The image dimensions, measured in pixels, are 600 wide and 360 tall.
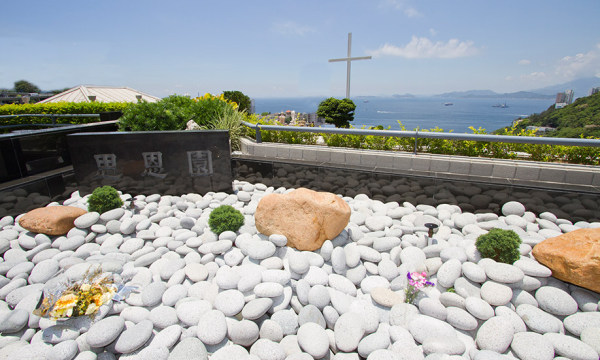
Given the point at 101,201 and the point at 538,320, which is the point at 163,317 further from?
the point at 538,320

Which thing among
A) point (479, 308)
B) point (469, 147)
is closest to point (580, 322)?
point (479, 308)

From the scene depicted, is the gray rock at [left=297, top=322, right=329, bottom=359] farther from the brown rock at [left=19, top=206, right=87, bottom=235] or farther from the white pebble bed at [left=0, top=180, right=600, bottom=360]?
the brown rock at [left=19, top=206, right=87, bottom=235]

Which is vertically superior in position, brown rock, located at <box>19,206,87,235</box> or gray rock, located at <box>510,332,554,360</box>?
brown rock, located at <box>19,206,87,235</box>

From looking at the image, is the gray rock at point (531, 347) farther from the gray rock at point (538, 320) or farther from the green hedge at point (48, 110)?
the green hedge at point (48, 110)

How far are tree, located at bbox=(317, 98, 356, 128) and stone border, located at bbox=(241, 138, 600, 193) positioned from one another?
35.5ft

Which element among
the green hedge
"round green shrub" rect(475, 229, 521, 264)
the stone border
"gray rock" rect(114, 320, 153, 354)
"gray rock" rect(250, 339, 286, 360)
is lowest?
"gray rock" rect(250, 339, 286, 360)

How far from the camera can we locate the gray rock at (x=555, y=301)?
2.75 m

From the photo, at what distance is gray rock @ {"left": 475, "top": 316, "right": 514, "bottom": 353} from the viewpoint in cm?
245

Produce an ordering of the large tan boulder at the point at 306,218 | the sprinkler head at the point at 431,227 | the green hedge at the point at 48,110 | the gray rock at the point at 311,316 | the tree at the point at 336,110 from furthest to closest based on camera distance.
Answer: the tree at the point at 336,110 < the green hedge at the point at 48,110 < the sprinkler head at the point at 431,227 < the large tan boulder at the point at 306,218 < the gray rock at the point at 311,316

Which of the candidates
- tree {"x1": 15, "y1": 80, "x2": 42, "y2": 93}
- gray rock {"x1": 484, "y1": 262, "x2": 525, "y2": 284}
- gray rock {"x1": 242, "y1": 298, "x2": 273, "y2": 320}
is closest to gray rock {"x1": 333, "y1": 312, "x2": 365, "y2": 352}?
gray rock {"x1": 242, "y1": 298, "x2": 273, "y2": 320}

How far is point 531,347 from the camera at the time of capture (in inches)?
94.6

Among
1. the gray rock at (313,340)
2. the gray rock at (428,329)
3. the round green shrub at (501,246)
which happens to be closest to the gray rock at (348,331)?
the gray rock at (313,340)

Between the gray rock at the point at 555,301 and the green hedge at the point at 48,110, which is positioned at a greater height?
the green hedge at the point at 48,110

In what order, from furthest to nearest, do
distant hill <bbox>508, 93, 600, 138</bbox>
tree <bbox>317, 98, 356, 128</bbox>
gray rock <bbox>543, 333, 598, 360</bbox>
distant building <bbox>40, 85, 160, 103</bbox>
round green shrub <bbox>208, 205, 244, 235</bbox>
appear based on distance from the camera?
1. distant hill <bbox>508, 93, 600, 138</bbox>
2. distant building <bbox>40, 85, 160, 103</bbox>
3. tree <bbox>317, 98, 356, 128</bbox>
4. round green shrub <bbox>208, 205, 244, 235</bbox>
5. gray rock <bbox>543, 333, 598, 360</bbox>
